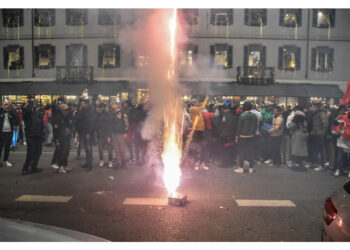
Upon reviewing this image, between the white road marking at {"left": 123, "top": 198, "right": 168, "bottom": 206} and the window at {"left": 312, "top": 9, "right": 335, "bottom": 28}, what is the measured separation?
19.0 m

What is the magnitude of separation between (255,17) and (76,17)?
12069 mm

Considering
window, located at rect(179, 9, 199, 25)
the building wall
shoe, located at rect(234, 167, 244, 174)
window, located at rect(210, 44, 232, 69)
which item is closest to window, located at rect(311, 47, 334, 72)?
the building wall

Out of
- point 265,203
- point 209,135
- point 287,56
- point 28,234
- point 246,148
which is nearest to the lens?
point 28,234

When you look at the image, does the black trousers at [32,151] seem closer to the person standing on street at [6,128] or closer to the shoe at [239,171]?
the person standing on street at [6,128]

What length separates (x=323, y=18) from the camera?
1909 cm

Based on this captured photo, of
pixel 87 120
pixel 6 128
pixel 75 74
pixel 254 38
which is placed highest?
pixel 254 38

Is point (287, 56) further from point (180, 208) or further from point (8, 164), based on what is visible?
point (8, 164)

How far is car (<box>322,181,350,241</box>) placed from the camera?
2.30 m

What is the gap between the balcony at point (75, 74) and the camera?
1897cm

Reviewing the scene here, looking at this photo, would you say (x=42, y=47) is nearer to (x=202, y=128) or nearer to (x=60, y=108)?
(x=60, y=108)

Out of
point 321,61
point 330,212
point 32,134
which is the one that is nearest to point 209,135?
point 32,134

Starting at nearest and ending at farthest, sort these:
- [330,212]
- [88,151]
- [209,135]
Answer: [330,212] < [88,151] < [209,135]

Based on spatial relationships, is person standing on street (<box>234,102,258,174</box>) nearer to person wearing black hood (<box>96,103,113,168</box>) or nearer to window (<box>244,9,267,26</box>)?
person wearing black hood (<box>96,103,113,168</box>)

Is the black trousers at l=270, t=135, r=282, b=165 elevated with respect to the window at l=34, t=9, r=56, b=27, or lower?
lower
